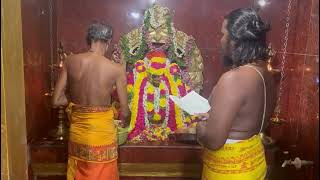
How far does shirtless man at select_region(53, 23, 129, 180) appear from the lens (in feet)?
8.55

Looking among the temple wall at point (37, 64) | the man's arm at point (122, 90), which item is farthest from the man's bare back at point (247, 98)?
the temple wall at point (37, 64)

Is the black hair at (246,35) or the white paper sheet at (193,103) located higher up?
the black hair at (246,35)

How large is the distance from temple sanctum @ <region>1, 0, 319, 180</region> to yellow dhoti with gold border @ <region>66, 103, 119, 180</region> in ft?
0.34

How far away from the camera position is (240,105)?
1.75 m

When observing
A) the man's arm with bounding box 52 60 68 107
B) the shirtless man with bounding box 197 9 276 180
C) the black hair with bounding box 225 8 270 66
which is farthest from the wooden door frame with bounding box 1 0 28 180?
the man's arm with bounding box 52 60 68 107

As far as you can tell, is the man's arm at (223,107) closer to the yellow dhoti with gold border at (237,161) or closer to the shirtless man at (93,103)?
the yellow dhoti with gold border at (237,161)

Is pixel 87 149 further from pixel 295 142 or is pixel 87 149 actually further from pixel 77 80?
pixel 295 142

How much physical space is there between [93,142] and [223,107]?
1190 mm

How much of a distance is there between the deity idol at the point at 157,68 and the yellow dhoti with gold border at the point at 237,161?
1439mm

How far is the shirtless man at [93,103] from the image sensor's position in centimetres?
261

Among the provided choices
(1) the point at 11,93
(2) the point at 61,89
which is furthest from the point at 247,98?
(2) the point at 61,89

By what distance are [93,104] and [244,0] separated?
1.63 meters

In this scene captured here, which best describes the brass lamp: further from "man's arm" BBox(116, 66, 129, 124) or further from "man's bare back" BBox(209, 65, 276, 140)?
"man's bare back" BBox(209, 65, 276, 140)

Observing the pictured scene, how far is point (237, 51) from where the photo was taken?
1822 millimetres
